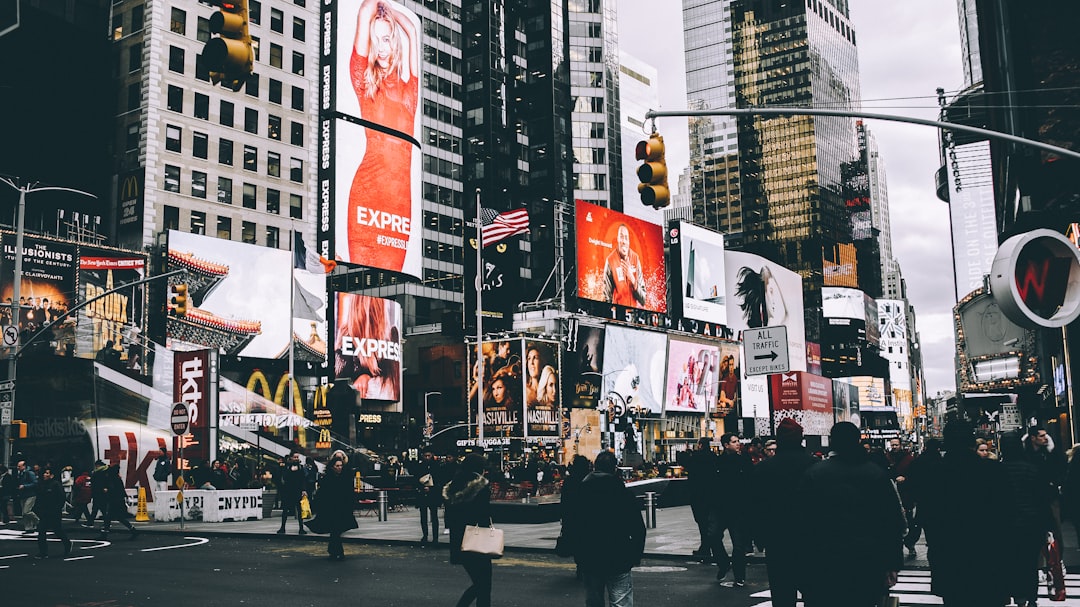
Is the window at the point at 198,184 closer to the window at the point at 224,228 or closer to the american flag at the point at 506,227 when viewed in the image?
the window at the point at 224,228

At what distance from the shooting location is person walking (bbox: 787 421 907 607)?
7176mm

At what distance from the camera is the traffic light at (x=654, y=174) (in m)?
14.5

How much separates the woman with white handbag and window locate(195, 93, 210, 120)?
216 feet

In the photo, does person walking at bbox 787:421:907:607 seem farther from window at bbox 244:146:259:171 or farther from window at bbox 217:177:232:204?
window at bbox 244:146:259:171

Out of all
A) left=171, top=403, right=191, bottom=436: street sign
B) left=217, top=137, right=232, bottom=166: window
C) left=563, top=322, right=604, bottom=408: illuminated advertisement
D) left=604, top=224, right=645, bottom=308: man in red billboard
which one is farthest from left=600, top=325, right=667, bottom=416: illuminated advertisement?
left=171, top=403, right=191, bottom=436: street sign

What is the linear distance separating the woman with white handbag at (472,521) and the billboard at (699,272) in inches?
3336

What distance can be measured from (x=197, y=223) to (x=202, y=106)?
868 centimetres

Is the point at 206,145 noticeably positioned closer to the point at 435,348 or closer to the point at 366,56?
the point at 366,56

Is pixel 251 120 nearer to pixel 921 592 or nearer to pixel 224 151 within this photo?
pixel 224 151

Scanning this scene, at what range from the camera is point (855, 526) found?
7.22 m

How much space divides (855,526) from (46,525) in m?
17.0

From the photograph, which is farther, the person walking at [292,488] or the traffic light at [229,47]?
the person walking at [292,488]

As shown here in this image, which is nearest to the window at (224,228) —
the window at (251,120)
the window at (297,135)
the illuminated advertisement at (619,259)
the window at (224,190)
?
the window at (224,190)

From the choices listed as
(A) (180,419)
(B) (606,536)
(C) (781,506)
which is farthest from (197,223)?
(C) (781,506)
